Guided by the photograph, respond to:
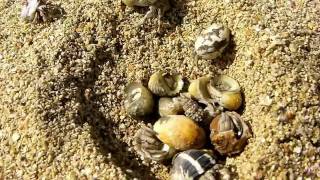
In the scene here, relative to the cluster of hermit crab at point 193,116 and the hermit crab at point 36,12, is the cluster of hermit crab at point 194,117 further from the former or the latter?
the hermit crab at point 36,12

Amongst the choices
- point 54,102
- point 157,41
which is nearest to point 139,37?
point 157,41

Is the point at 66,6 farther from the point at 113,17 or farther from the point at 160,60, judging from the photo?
the point at 160,60

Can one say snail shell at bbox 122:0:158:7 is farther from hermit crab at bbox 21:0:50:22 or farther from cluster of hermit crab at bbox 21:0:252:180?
hermit crab at bbox 21:0:50:22

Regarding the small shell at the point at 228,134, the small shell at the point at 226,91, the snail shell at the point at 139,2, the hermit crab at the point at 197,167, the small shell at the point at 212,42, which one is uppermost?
the snail shell at the point at 139,2

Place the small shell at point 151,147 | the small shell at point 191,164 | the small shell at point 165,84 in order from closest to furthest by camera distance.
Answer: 1. the small shell at point 191,164
2. the small shell at point 151,147
3. the small shell at point 165,84

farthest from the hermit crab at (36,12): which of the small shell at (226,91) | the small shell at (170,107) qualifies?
the small shell at (226,91)
